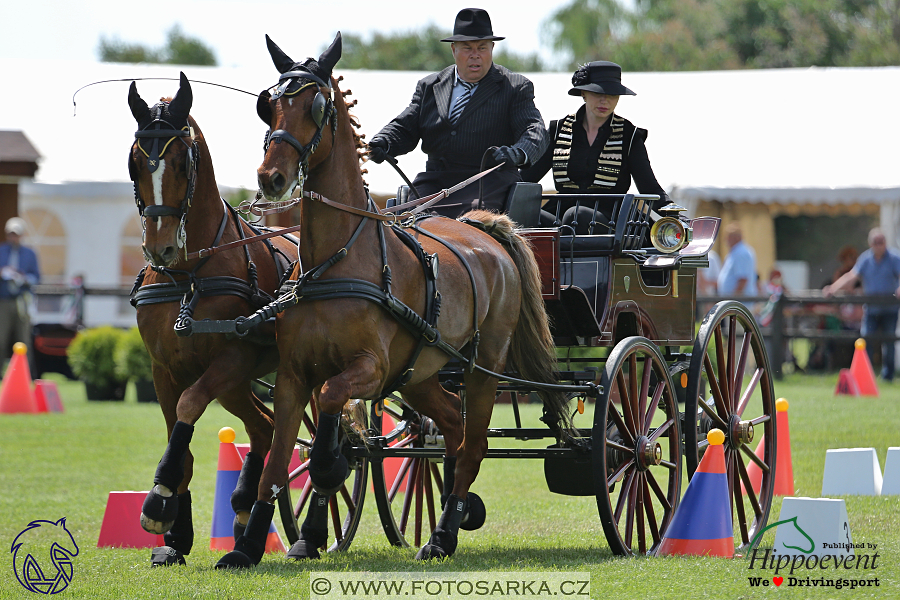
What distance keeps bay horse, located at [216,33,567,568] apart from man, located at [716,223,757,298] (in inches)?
475

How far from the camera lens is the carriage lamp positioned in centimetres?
630

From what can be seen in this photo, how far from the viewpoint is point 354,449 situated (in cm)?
608

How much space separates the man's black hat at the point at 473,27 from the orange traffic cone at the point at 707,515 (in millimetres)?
2541

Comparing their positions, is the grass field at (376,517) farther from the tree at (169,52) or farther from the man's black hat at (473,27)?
the tree at (169,52)

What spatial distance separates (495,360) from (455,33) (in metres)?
1.92

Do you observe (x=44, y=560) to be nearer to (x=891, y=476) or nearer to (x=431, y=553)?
(x=431, y=553)

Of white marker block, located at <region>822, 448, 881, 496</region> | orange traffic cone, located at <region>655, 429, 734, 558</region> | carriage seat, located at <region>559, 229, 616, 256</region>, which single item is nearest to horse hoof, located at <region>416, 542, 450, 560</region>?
orange traffic cone, located at <region>655, 429, 734, 558</region>

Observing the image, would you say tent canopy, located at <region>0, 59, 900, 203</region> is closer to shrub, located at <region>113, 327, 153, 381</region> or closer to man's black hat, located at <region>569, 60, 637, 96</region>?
shrub, located at <region>113, 327, 153, 381</region>

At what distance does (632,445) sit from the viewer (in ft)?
19.7

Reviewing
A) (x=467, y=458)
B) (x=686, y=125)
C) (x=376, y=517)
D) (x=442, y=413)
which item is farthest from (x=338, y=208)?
(x=686, y=125)

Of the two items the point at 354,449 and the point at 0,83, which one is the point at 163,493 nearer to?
the point at 354,449

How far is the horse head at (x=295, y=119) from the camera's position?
475cm

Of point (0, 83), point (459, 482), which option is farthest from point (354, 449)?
point (0, 83)

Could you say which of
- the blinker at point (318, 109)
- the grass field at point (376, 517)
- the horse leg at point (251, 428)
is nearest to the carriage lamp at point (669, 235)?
the grass field at point (376, 517)
